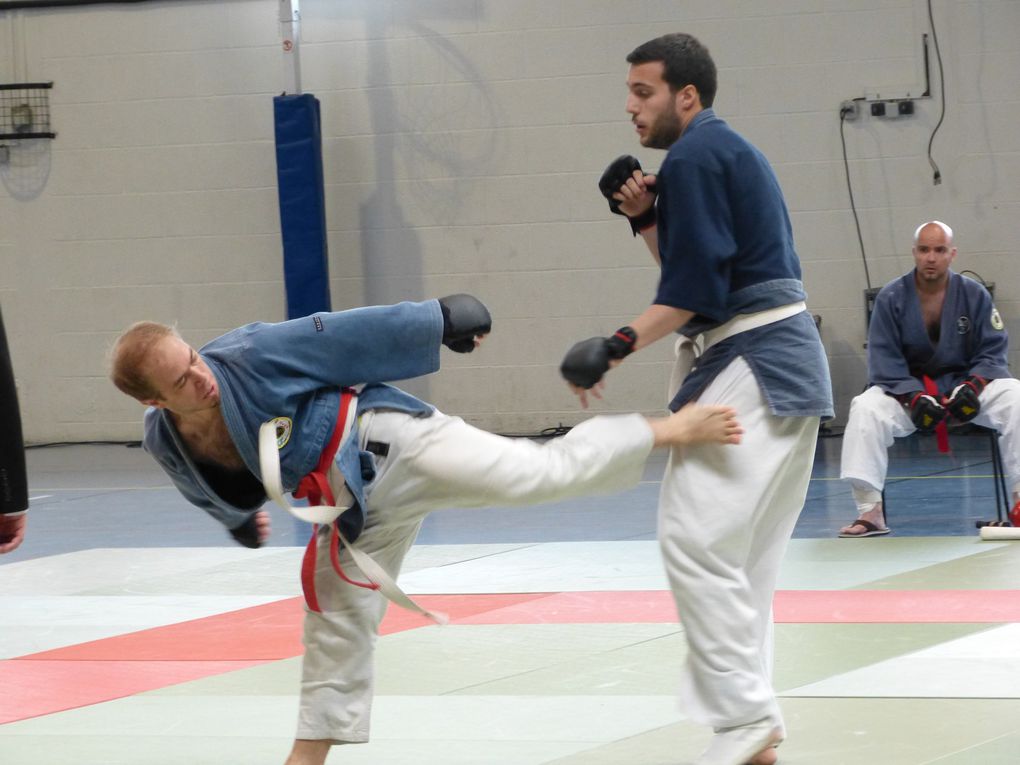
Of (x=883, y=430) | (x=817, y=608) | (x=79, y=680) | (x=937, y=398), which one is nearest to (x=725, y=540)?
(x=817, y=608)

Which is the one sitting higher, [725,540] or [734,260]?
[734,260]

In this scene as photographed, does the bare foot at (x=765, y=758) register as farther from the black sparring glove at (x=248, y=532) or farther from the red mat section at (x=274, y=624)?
the red mat section at (x=274, y=624)

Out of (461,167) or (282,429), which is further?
(461,167)

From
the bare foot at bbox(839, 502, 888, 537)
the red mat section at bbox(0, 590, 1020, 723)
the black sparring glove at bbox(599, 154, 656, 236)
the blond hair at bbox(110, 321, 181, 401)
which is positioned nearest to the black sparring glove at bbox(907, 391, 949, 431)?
the bare foot at bbox(839, 502, 888, 537)

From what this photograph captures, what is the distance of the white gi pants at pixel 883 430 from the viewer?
18.9 ft

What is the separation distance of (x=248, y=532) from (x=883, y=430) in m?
3.65

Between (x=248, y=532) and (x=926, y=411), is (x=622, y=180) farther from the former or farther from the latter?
(x=926, y=411)

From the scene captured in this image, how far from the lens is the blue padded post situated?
9.63 metres

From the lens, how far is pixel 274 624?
15.0ft

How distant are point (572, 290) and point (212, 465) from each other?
7.11 m

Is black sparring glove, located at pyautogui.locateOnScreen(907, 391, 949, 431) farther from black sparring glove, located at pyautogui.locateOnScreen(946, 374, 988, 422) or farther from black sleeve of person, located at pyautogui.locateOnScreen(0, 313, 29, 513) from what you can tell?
black sleeve of person, located at pyautogui.locateOnScreen(0, 313, 29, 513)

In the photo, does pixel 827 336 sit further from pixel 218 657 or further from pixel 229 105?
→ pixel 218 657

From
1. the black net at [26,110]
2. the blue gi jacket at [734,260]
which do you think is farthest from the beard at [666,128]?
the black net at [26,110]

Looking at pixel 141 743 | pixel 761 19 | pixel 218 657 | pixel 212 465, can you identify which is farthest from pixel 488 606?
pixel 761 19
